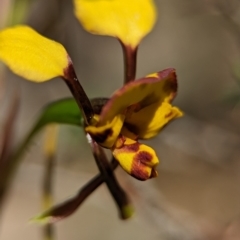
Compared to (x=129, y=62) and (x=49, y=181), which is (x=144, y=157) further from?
(x=49, y=181)

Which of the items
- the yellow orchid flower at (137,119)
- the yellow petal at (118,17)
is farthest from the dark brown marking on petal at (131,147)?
the yellow petal at (118,17)

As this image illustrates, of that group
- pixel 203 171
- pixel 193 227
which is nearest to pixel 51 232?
pixel 193 227

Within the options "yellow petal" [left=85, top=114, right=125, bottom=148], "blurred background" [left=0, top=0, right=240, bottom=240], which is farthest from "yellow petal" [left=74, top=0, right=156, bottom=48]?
"blurred background" [left=0, top=0, right=240, bottom=240]

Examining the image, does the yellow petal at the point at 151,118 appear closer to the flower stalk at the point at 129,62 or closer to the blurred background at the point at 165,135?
the flower stalk at the point at 129,62

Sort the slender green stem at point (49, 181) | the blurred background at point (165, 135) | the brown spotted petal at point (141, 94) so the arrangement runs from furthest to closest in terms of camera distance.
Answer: the blurred background at point (165, 135)
the slender green stem at point (49, 181)
the brown spotted petal at point (141, 94)

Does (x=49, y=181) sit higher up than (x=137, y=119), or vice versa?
(x=137, y=119)

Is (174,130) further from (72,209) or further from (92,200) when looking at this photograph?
(72,209)

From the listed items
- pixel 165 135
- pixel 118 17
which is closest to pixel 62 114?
pixel 118 17

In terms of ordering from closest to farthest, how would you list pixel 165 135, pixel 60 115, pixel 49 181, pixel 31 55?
1. pixel 31 55
2. pixel 60 115
3. pixel 49 181
4. pixel 165 135
